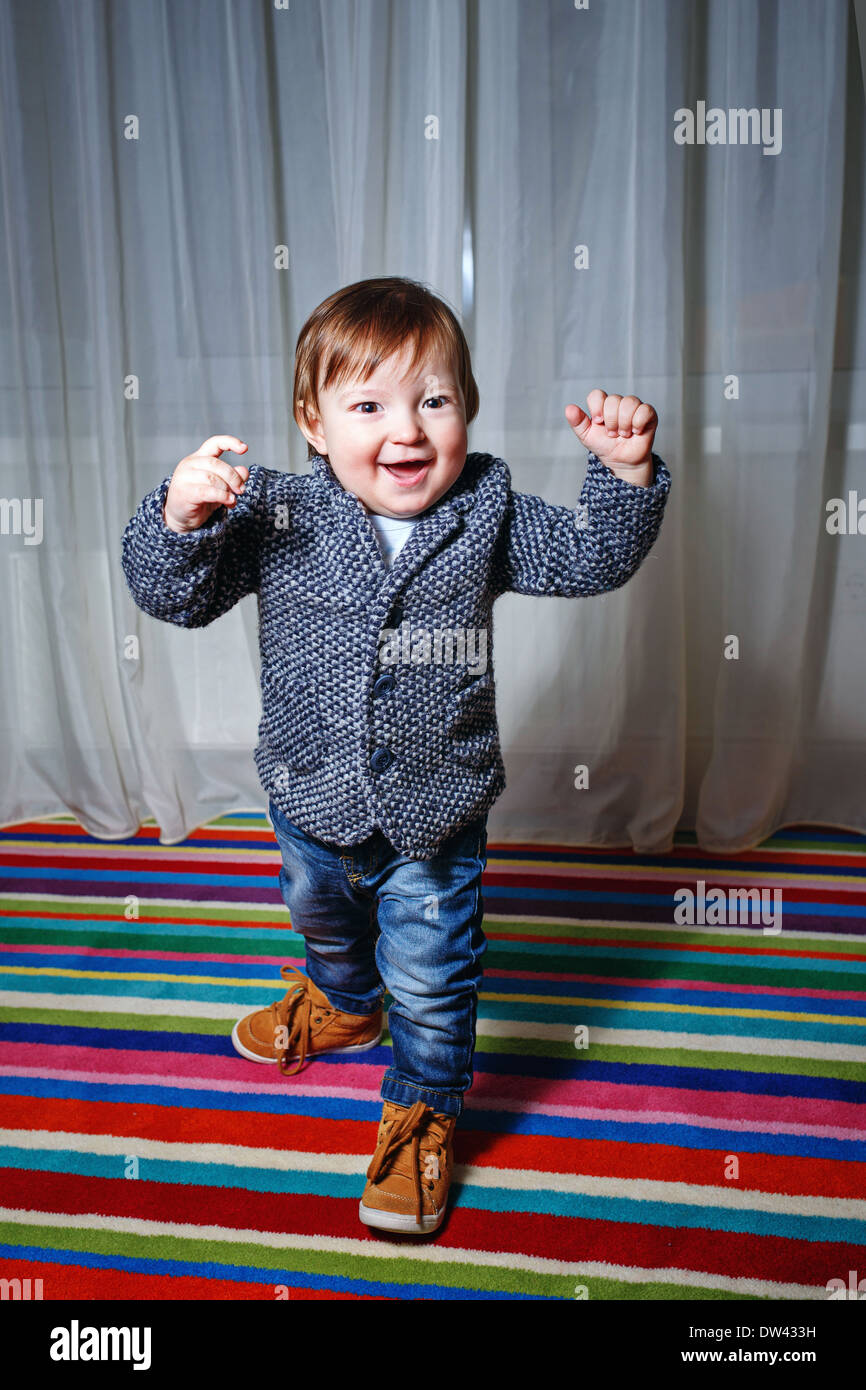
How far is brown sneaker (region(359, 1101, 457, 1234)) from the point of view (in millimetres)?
909

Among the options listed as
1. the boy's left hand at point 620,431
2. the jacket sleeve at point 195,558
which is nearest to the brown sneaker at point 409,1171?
the jacket sleeve at point 195,558

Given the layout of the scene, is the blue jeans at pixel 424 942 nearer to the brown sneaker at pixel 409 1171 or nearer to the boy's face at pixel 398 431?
the brown sneaker at pixel 409 1171

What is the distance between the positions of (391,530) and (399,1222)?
0.61 metres

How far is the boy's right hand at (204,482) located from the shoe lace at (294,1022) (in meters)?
0.59

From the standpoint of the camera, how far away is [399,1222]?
2.97 ft

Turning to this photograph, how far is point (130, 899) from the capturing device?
5.23 ft

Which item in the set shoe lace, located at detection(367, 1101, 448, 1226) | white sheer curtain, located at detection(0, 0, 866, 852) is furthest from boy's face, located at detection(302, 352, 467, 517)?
white sheer curtain, located at detection(0, 0, 866, 852)

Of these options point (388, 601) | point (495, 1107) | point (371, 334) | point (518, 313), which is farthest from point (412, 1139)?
point (518, 313)

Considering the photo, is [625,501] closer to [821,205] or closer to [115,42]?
[821,205]

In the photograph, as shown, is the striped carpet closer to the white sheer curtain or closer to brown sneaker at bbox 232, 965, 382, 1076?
brown sneaker at bbox 232, 965, 382, 1076

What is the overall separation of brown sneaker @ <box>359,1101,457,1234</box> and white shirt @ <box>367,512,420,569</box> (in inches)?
20.2

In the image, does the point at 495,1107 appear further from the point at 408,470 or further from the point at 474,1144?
the point at 408,470
